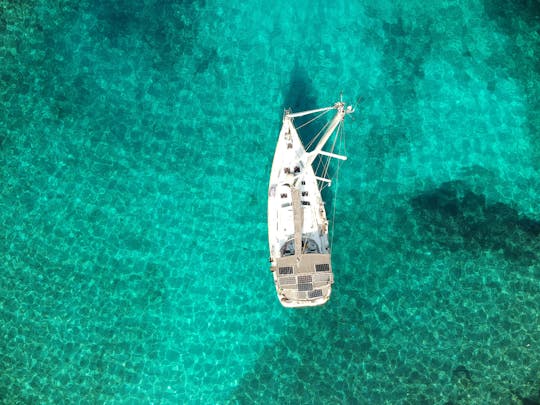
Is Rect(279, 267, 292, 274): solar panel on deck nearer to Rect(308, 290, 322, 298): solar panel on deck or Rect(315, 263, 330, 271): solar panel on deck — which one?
Rect(315, 263, 330, 271): solar panel on deck

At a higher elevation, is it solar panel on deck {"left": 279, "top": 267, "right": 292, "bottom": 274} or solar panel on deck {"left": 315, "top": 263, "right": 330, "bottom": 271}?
solar panel on deck {"left": 315, "top": 263, "right": 330, "bottom": 271}

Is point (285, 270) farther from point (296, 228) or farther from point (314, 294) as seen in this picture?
point (296, 228)

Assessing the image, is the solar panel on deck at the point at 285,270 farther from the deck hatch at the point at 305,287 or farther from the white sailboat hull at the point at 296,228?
the deck hatch at the point at 305,287

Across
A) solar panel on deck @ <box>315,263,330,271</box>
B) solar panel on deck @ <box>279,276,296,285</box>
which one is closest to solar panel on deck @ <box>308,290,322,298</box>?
solar panel on deck @ <box>279,276,296,285</box>

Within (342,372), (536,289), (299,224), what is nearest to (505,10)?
(536,289)

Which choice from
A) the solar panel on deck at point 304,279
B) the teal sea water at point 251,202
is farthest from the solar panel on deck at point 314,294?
the teal sea water at point 251,202

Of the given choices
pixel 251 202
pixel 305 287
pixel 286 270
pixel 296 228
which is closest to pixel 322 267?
pixel 305 287
